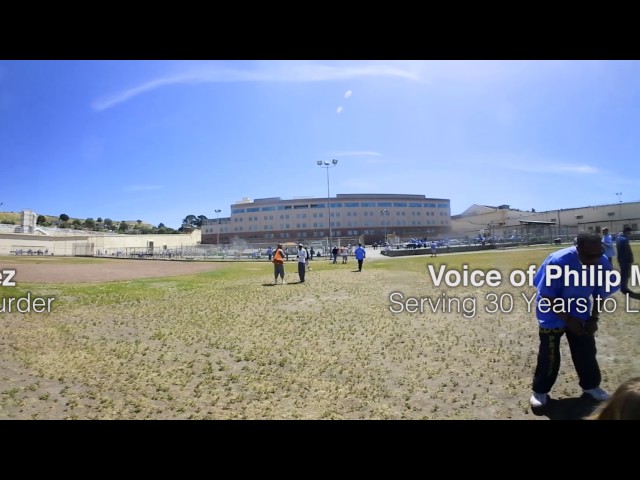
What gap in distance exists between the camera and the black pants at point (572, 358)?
88.8 inches

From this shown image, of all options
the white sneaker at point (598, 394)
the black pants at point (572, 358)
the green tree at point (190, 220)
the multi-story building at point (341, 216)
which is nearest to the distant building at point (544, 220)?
the multi-story building at point (341, 216)

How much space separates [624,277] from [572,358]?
736 millimetres

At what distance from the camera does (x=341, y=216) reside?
17.3 ft

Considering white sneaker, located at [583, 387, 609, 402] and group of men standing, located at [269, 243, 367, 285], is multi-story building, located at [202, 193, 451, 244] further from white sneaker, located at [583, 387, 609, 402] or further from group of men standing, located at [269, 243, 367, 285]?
group of men standing, located at [269, 243, 367, 285]

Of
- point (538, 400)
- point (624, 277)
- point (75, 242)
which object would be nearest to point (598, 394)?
point (538, 400)

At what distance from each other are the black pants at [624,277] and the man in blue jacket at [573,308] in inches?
3.7

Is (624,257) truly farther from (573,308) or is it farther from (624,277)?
(573,308)

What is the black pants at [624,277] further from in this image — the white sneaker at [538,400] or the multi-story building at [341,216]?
the multi-story building at [341,216]

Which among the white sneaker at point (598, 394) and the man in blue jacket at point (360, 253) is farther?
the man in blue jacket at point (360, 253)
